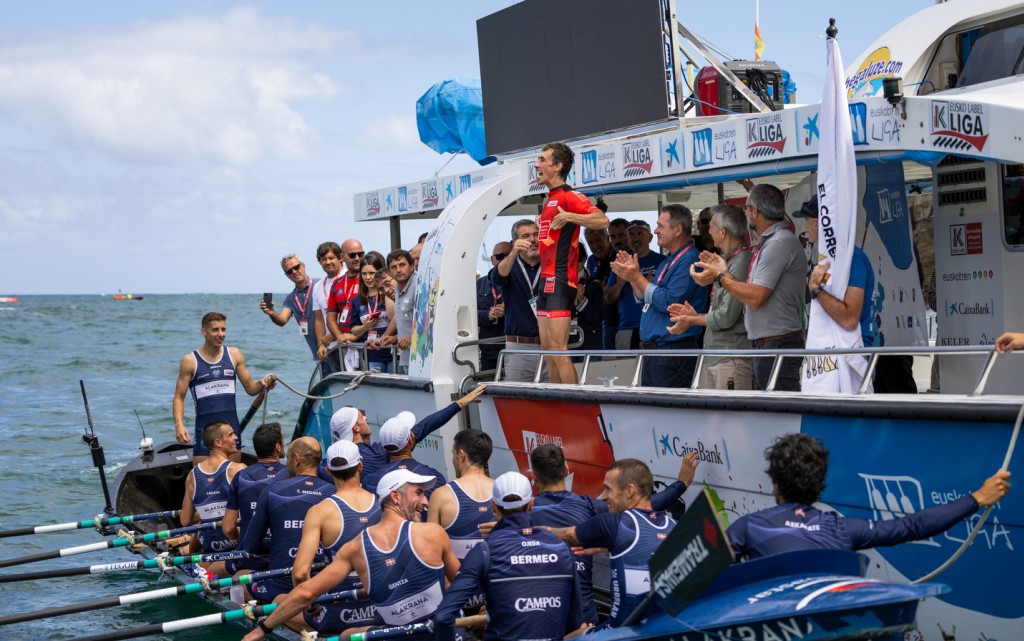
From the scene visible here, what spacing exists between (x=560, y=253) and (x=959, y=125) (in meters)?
3.28

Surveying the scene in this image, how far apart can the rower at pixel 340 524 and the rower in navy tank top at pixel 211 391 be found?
13.5ft

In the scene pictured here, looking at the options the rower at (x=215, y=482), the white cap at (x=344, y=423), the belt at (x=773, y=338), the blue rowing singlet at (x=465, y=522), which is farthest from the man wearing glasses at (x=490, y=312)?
the belt at (x=773, y=338)

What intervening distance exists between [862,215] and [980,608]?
2.83m

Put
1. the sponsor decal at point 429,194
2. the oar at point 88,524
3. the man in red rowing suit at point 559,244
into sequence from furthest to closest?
the sponsor decal at point 429,194 → the oar at point 88,524 → the man in red rowing suit at point 559,244

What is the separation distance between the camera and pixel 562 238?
8586mm

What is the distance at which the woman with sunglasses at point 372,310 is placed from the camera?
456 inches

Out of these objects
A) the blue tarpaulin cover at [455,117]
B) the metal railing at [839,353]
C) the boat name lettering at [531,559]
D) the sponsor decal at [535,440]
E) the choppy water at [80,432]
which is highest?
the blue tarpaulin cover at [455,117]

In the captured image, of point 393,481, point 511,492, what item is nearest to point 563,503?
point 511,492

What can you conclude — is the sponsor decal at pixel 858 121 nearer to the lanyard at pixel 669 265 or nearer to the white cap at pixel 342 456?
the lanyard at pixel 669 265

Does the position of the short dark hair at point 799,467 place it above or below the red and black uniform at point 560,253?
below

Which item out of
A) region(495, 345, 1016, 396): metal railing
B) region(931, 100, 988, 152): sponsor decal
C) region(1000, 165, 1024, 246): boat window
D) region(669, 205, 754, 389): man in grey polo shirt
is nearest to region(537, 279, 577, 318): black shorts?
region(495, 345, 1016, 396): metal railing

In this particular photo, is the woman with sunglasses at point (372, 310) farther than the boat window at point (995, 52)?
Yes

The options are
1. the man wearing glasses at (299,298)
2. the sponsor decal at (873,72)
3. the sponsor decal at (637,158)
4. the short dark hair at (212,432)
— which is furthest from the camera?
the man wearing glasses at (299,298)

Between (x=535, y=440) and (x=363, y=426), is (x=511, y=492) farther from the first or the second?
(x=363, y=426)
